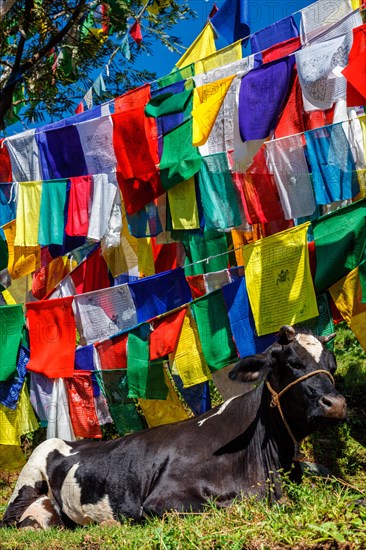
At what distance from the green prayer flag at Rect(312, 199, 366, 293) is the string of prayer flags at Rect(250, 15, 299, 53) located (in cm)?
295

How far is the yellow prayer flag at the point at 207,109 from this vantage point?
7.34 m

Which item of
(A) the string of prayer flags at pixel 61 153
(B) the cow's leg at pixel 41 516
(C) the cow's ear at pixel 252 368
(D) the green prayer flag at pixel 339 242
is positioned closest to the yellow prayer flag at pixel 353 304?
(D) the green prayer flag at pixel 339 242

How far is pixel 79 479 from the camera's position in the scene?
21.5ft

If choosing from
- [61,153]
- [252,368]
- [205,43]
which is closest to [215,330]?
[252,368]

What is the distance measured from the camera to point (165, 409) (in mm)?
7738

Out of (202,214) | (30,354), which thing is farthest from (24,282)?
(202,214)

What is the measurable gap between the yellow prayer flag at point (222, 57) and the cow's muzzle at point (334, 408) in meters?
4.92

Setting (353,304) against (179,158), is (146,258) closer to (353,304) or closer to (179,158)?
(179,158)

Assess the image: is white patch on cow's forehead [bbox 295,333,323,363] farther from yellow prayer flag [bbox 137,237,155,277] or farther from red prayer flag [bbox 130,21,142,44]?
red prayer flag [bbox 130,21,142,44]

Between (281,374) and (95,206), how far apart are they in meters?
3.65

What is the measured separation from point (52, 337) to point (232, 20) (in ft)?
15.4

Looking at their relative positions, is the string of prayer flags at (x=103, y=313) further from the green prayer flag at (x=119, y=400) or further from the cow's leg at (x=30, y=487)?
the cow's leg at (x=30, y=487)

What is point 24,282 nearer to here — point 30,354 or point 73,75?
point 30,354

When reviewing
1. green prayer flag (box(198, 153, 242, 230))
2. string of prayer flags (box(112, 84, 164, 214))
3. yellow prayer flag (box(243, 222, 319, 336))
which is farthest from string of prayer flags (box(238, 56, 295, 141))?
string of prayer flags (box(112, 84, 164, 214))
